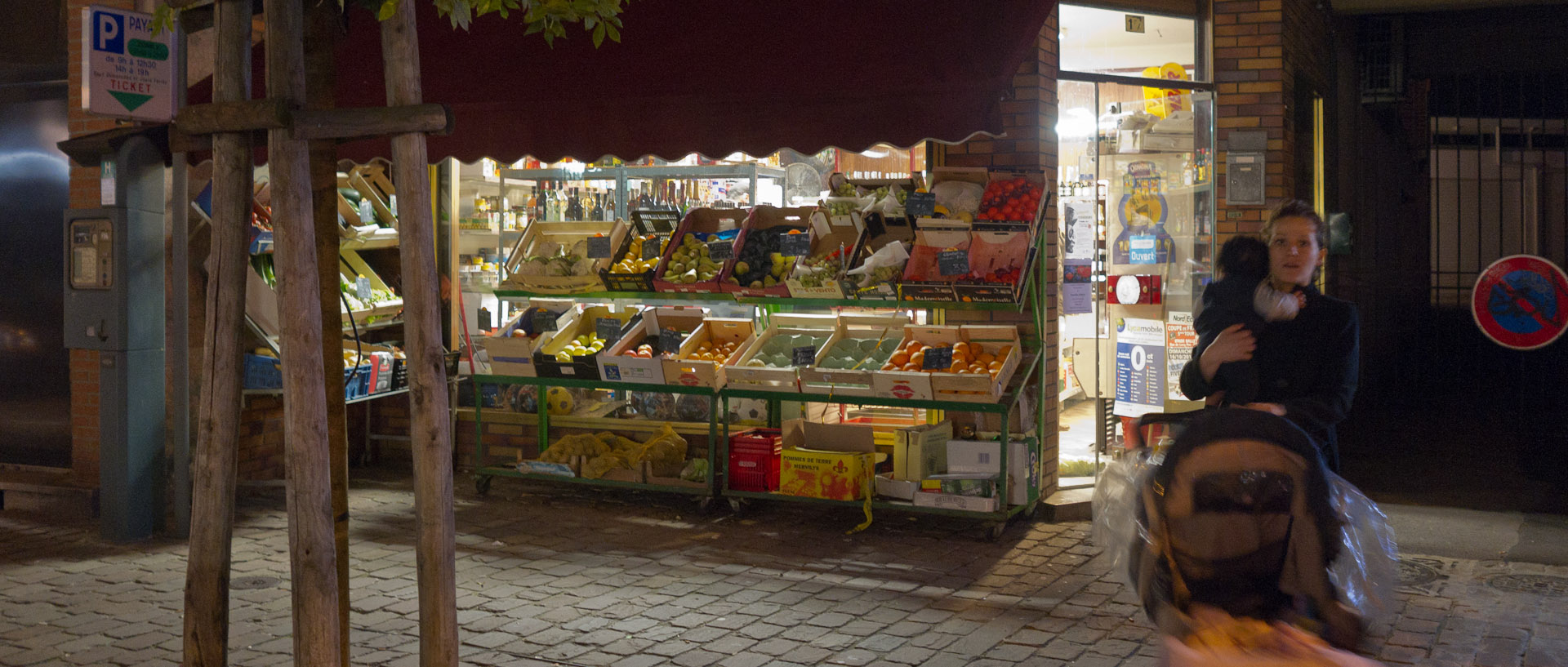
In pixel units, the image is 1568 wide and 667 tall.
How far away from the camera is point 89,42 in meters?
6.60

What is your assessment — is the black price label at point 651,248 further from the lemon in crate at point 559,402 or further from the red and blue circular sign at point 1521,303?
the red and blue circular sign at point 1521,303

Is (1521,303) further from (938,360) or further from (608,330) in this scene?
(608,330)

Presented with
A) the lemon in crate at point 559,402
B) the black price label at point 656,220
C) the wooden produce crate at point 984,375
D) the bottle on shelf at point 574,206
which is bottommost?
the lemon in crate at point 559,402

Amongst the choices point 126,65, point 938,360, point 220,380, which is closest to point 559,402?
point 938,360

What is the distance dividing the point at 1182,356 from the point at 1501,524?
225 centimetres

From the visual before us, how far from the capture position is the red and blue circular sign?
358 inches

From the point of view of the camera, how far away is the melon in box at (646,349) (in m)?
8.09

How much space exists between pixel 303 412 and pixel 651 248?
17.0ft

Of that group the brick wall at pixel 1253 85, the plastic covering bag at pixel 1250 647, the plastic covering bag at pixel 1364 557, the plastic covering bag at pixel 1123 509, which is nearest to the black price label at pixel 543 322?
the brick wall at pixel 1253 85

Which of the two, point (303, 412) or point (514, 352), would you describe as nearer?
point (303, 412)

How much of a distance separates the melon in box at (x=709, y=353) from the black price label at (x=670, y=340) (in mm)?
49

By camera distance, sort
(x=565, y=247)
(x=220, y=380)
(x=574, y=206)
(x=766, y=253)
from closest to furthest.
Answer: (x=220, y=380) → (x=766, y=253) → (x=565, y=247) → (x=574, y=206)

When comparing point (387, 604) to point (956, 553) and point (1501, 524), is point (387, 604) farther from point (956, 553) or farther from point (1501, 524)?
point (1501, 524)

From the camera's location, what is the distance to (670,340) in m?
8.23
